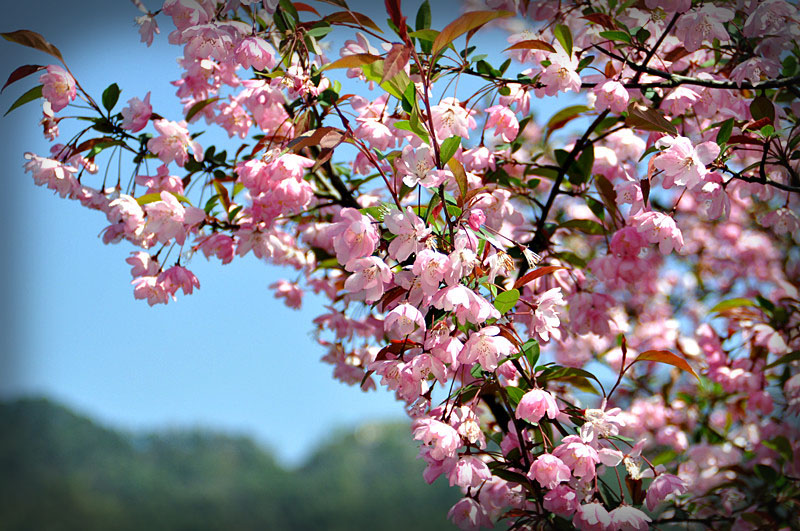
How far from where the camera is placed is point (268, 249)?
108 centimetres

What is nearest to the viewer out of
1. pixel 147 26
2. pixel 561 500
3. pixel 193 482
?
pixel 561 500

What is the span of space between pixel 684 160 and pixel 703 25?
22 centimetres

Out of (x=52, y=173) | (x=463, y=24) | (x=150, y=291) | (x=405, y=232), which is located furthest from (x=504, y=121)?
(x=52, y=173)

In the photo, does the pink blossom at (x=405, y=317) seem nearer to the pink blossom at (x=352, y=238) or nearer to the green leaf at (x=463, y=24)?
the pink blossom at (x=352, y=238)

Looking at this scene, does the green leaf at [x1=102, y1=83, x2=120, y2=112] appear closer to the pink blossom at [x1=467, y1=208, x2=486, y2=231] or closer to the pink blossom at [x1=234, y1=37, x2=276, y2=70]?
the pink blossom at [x1=234, y1=37, x2=276, y2=70]

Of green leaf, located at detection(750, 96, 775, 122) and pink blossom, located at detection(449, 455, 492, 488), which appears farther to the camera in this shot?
green leaf, located at detection(750, 96, 775, 122)

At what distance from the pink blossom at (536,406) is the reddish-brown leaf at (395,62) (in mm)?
426

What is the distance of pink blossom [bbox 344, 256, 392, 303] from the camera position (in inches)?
30.1

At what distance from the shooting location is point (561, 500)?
2.76ft

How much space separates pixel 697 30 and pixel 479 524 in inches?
30.7

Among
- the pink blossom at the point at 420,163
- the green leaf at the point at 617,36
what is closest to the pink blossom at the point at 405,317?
the pink blossom at the point at 420,163

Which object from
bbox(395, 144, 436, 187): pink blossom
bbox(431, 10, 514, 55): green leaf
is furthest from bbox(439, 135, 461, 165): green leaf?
bbox(431, 10, 514, 55): green leaf

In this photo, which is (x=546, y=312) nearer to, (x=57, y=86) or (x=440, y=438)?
(x=440, y=438)

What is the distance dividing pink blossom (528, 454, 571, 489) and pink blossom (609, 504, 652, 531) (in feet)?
0.30
